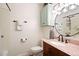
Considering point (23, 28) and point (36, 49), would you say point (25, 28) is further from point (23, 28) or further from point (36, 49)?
point (36, 49)

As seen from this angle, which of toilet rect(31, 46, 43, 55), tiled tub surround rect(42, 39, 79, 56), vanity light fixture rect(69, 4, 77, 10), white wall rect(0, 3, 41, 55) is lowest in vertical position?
toilet rect(31, 46, 43, 55)

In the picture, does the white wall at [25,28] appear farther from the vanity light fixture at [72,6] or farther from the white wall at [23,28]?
the vanity light fixture at [72,6]

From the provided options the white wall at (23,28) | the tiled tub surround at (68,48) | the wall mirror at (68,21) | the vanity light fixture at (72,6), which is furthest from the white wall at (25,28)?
the vanity light fixture at (72,6)

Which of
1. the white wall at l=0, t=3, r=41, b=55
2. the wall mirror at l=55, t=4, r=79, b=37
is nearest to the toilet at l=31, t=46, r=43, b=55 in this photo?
the white wall at l=0, t=3, r=41, b=55

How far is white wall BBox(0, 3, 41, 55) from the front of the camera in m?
1.35

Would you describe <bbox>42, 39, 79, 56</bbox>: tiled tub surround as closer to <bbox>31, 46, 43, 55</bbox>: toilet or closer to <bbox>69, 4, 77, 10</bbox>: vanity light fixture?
<bbox>31, 46, 43, 55</bbox>: toilet

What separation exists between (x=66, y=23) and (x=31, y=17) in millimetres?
484

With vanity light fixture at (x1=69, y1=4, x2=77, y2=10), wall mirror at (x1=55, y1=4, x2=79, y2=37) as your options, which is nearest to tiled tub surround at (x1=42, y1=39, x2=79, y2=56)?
wall mirror at (x1=55, y1=4, x2=79, y2=37)

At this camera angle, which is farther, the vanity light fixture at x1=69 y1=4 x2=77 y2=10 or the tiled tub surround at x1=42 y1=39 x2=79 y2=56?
the vanity light fixture at x1=69 y1=4 x2=77 y2=10

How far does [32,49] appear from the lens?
55.5 inches

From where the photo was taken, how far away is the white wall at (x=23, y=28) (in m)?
1.35

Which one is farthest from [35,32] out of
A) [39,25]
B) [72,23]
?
[72,23]

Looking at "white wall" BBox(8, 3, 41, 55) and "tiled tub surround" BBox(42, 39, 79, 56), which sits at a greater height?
"white wall" BBox(8, 3, 41, 55)

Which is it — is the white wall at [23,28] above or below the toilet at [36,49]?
above
